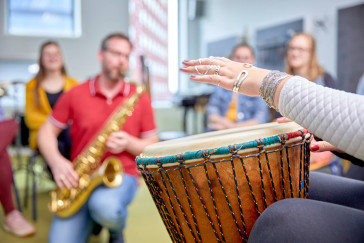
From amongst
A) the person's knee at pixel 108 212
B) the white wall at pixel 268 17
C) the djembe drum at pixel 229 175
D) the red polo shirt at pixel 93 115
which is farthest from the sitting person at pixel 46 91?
the white wall at pixel 268 17

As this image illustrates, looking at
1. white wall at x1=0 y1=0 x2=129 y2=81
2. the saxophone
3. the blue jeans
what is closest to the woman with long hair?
the saxophone

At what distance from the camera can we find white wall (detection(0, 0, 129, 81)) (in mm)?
5816

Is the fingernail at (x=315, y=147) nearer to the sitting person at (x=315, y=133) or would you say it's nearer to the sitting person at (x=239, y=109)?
the sitting person at (x=315, y=133)

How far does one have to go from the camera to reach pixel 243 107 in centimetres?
270

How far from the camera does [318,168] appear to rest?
1949 mm

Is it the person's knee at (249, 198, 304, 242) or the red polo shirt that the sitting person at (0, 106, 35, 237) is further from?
the person's knee at (249, 198, 304, 242)

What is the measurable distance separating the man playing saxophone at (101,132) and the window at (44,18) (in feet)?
14.0

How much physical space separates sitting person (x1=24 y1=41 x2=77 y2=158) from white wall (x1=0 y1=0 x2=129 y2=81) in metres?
2.74

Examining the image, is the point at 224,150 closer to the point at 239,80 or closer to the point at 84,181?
the point at 239,80

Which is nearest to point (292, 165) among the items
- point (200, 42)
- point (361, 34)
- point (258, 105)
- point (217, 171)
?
point (217, 171)

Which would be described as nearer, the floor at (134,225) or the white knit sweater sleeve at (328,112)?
the white knit sweater sleeve at (328,112)

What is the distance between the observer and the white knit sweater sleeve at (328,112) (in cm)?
63

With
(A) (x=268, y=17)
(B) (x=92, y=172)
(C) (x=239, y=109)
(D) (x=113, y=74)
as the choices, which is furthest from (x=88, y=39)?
(B) (x=92, y=172)

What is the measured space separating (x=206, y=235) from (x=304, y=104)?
1.34 feet
